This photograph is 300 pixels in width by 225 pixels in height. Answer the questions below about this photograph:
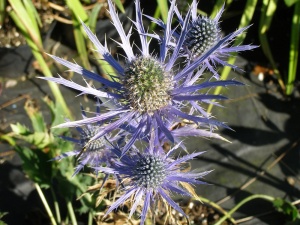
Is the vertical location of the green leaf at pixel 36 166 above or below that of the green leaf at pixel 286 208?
→ above

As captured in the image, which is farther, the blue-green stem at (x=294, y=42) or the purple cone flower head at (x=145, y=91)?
the blue-green stem at (x=294, y=42)

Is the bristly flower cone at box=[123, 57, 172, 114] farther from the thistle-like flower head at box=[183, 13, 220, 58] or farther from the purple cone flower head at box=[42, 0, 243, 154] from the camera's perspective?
the thistle-like flower head at box=[183, 13, 220, 58]

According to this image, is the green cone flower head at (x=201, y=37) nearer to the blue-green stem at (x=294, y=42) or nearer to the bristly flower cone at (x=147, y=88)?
the bristly flower cone at (x=147, y=88)

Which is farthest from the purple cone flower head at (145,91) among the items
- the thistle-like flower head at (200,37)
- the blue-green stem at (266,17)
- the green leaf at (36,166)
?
the blue-green stem at (266,17)

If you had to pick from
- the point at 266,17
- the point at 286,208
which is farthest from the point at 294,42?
the point at 286,208

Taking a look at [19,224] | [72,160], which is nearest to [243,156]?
[72,160]

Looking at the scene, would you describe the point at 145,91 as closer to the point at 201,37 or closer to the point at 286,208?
the point at 201,37

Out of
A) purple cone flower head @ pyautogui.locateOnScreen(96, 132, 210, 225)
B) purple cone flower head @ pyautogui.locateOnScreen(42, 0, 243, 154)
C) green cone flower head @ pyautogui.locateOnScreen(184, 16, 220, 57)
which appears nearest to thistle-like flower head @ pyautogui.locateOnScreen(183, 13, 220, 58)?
green cone flower head @ pyautogui.locateOnScreen(184, 16, 220, 57)

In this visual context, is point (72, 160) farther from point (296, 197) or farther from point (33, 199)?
point (296, 197)

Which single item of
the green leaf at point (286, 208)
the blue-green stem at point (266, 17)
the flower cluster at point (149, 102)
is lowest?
the green leaf at point (286, 208)
